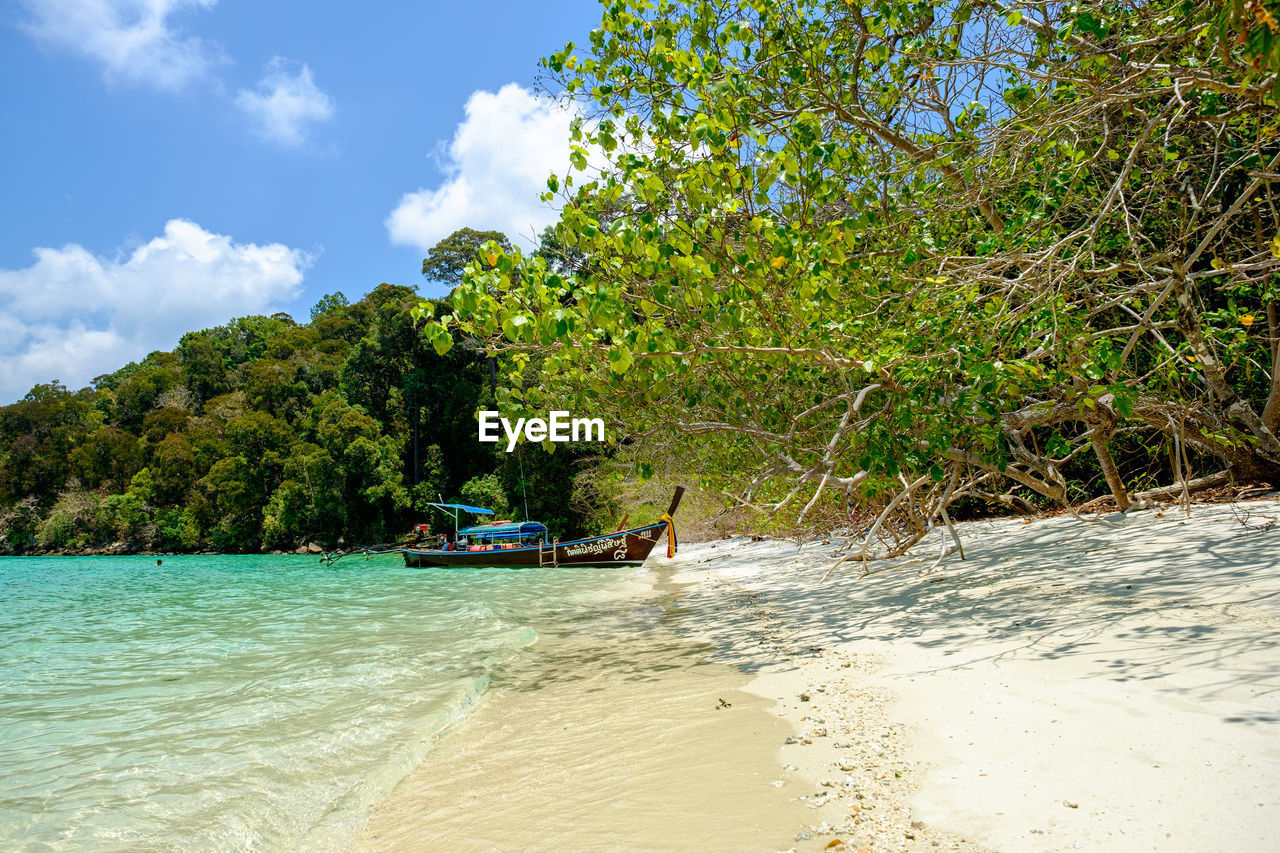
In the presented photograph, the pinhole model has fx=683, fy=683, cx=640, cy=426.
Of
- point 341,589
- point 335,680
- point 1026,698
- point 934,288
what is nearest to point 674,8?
point 934,288

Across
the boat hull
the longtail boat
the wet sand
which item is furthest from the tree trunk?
the boat hull

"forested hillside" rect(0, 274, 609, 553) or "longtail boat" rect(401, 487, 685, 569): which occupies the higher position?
"forested hillside" rect(0, 274, 609, 553)

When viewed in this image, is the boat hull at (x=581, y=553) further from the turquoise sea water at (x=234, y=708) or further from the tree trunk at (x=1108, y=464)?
the tree trunk at (x=1108, y=464)

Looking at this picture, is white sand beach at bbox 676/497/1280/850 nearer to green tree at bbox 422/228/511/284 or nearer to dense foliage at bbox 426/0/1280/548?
dense foliage at bbox 426/0/1280/548

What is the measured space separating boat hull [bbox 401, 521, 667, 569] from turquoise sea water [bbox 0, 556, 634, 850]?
14.5 ft

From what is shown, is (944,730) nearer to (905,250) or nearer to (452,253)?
(905,250)

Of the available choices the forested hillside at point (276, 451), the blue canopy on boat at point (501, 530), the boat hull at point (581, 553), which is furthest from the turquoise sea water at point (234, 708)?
the forested hillside at point (276, 451)

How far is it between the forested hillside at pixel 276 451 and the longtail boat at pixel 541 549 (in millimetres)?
8107

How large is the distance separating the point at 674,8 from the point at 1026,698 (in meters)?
5.77

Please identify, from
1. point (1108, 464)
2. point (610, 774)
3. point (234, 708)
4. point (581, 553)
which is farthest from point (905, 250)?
point (581, 553)

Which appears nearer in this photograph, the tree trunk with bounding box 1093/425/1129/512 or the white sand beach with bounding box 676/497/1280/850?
the white sand beach with bounding box 676/497/1280/850

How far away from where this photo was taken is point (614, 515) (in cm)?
2642

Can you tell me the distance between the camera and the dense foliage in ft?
14.7

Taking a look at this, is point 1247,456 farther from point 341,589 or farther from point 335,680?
point 341,589
